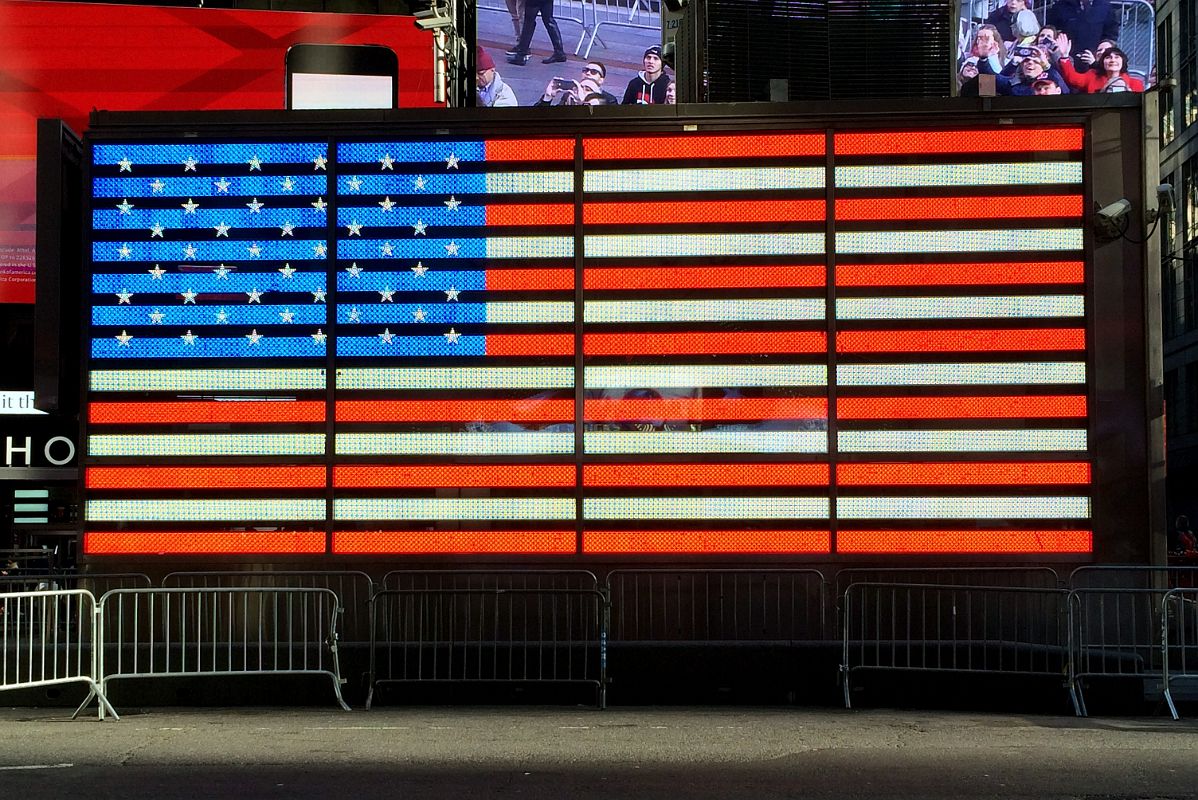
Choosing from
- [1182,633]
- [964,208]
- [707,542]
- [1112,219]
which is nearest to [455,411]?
[707,542]

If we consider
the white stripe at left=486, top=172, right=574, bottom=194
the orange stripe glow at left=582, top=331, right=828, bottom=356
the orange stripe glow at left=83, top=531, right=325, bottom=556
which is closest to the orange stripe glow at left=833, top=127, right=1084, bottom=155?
the orange stripe glow at left=582, top=331, right=828, bottom=356

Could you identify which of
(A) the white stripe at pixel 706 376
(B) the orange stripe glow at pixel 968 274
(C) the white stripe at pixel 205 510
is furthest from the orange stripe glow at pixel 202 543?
(B) the orange stripe glow at pixel 968 274

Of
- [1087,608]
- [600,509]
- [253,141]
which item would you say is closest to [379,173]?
[253,141]

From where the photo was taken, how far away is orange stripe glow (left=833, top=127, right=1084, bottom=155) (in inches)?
565

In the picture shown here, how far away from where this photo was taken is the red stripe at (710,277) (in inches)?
563

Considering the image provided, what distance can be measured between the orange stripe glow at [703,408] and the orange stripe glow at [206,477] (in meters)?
2.84

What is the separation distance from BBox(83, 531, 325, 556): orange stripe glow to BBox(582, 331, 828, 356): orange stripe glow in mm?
3378

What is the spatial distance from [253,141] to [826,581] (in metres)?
7.18

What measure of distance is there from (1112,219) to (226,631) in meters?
9.47

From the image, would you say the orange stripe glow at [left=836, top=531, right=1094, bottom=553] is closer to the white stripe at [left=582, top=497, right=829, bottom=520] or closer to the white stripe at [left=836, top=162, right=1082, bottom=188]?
the white stripe at [left=582, top=497, right=829, bottom=520]

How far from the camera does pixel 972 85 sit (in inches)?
642

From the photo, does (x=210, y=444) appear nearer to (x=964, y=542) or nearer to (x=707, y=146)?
(x=707, y=146)

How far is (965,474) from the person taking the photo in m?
14.1

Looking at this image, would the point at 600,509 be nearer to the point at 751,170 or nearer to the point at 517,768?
the point at 751,170
